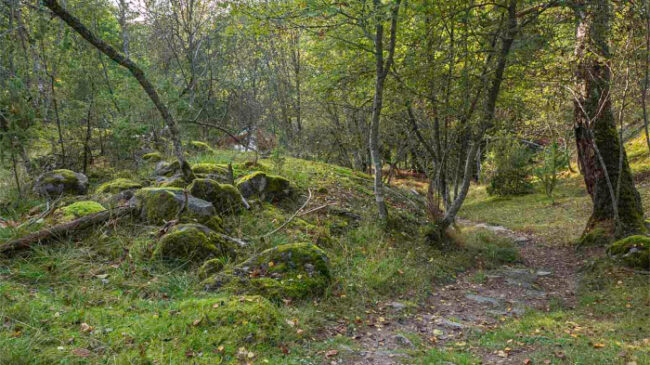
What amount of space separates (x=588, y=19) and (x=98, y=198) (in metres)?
9.89

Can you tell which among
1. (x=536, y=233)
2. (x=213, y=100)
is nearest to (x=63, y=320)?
(x=536, y=233)

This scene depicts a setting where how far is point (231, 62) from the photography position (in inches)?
811

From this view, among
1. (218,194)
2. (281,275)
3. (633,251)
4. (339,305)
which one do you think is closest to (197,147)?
(218,194)

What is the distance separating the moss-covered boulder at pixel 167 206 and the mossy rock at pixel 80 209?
54 centimetres

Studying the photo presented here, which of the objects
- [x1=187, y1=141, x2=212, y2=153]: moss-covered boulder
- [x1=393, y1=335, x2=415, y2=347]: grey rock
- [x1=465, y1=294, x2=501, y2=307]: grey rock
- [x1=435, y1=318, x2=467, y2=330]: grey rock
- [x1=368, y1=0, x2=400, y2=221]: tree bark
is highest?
[x1=368, y1=0, x2=400, y2=221]: tree bark

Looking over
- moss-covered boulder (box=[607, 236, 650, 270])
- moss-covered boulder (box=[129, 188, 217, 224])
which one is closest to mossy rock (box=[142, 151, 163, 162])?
moss-covered boulder (box=[129, 188, 217, 224])

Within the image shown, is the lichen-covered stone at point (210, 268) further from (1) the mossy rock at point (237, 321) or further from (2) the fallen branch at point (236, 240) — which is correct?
(1) the mossy rock at point (237, 321)

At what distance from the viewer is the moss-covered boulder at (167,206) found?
6.47 m

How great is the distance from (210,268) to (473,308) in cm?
392

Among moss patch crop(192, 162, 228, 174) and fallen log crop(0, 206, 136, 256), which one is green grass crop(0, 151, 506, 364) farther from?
moss patch crop(192, 162, 228, 174)

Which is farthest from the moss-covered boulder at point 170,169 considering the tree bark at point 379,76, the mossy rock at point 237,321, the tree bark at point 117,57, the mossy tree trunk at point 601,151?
the mossy tree trunk at point 601,151

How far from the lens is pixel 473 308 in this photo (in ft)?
19.4

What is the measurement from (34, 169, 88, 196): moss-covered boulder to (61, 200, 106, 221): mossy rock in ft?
4.71

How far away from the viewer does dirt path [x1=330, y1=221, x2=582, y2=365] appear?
4176 millimetres
